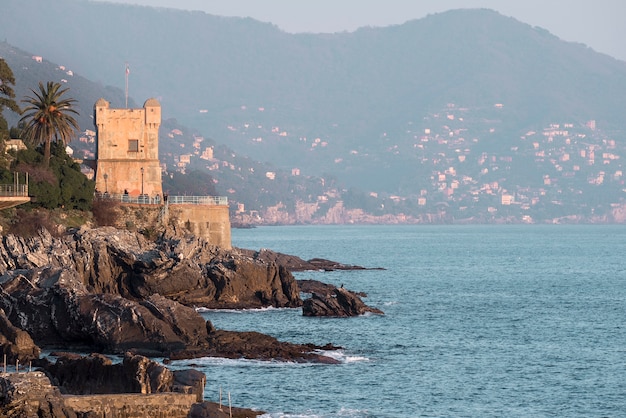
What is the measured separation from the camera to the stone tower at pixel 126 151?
314 ft

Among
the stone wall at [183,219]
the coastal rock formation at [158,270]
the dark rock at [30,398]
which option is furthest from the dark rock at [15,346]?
the stone wall at [183,219]

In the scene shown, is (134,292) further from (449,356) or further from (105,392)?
(105,392)

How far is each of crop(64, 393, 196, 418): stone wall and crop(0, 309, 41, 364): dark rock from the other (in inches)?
451

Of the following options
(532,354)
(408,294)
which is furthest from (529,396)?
(408,294)

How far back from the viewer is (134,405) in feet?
114

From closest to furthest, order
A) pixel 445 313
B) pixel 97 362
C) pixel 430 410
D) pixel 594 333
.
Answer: pixel 97 362
pixel 430 410
pixel 594 333
pixel 445 313

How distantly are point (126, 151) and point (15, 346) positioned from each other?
50276mm

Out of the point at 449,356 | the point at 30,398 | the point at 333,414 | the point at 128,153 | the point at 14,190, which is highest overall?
the point at 128,153

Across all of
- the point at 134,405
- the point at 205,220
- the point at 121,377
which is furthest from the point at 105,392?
the point at 205,220

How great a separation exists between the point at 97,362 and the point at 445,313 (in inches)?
1643

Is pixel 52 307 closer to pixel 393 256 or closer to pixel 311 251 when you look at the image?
pixel 393 256

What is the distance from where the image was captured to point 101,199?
89.4m

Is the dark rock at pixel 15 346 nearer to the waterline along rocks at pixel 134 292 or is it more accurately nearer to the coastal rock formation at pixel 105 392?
the coastal rock formation at pixel 105 392

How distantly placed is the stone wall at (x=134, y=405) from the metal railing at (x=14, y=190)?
136 feet
